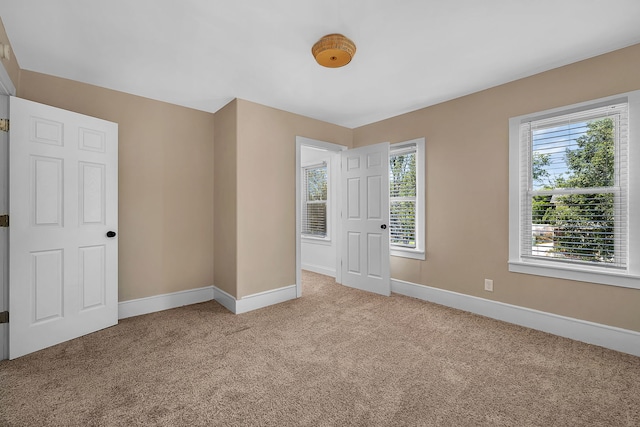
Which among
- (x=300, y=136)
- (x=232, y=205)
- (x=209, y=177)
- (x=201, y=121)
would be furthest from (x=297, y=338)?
(x=201, y=121)

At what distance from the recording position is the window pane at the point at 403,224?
4090mm

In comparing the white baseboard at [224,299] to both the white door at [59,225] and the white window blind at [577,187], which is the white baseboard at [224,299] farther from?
the white window blind at [577,187]

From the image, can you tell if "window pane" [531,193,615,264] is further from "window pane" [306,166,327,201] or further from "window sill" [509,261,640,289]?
"window pane" [306,166,327,201]

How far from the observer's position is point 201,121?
384 centimetres

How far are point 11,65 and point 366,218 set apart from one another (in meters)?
3.96

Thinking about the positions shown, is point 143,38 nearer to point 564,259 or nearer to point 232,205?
point 232,205

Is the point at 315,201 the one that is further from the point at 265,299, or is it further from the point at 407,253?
the point at 265,299

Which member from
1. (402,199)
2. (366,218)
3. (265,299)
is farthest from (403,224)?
(265,299)

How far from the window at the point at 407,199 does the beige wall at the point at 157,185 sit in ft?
8.48

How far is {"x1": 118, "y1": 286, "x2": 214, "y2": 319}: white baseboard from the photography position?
3252mm

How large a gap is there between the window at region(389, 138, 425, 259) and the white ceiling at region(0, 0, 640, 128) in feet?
3.20

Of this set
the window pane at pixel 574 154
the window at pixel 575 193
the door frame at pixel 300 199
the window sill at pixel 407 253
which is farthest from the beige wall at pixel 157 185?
the window pane at pixel 574 154

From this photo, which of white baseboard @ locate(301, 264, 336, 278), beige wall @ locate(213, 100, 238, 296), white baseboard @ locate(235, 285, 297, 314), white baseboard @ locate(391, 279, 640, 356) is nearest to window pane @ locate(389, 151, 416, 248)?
white baseboard @ locate(391, 279, 640, 356)

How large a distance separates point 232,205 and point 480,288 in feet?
10.0
